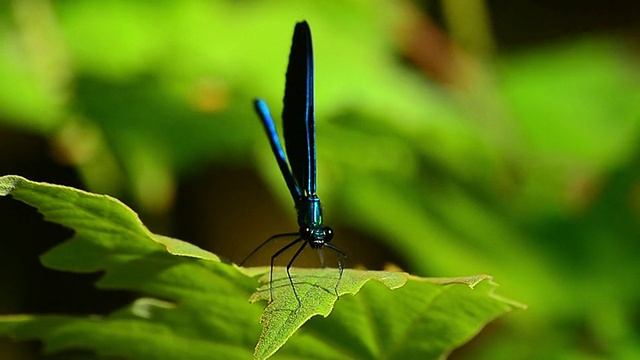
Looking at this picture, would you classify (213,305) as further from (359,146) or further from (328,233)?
(359,146)

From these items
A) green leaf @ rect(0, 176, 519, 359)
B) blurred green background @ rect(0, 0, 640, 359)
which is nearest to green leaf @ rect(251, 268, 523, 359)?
green leaf @ rect(0, 176, 519, 359)

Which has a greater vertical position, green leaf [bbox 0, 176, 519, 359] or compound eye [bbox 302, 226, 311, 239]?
compound eye [bbox 302, 226, 311, 239]

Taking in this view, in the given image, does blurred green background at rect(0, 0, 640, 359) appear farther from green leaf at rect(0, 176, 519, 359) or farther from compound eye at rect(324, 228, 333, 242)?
green leaf at rect(0, 176, 519, 359)

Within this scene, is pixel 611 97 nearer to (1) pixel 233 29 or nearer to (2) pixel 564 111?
(2) pixel 564 111

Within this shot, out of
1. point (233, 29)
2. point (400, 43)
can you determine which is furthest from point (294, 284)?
point (400, 43)

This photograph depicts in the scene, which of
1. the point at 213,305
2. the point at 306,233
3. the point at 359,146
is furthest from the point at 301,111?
the point at 359,146

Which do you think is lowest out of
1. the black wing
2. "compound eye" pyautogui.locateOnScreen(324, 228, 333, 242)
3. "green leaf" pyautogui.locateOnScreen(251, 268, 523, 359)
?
"green leaf" pyautogui.locateOnScreen(251, 268, 523, 359)

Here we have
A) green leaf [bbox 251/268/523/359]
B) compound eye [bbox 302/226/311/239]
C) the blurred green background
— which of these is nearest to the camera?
green leaf [bbox 251/268/523/359]

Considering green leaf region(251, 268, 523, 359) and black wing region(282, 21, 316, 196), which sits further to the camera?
black wing region(282, 21, 316, 196)
